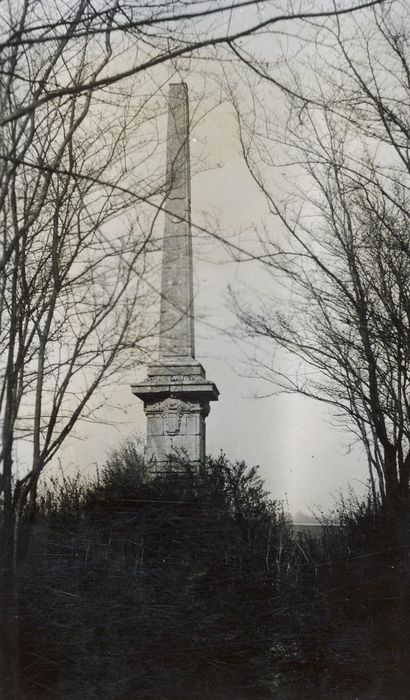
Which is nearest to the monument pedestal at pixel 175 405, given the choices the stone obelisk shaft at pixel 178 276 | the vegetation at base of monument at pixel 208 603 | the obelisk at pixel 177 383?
the obelisk at pixel 177 383

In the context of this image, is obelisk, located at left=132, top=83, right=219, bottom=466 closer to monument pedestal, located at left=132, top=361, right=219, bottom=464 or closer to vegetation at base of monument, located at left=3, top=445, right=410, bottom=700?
monument pedestal, located at left=132, top=361, right=219, bottom=464

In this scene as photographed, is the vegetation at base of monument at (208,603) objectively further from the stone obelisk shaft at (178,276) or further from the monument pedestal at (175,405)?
the stone obelisk shaft at (178,276)

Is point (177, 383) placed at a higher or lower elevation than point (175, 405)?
higher

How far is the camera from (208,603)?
16.6 feet

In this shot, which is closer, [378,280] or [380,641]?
[380,641]

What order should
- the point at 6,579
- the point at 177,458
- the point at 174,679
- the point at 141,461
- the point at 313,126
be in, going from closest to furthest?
1. the point at 174,679
2. the point at 6,579
3. the point at 313,126
4. the point at 177,458
5. the point at 141,461

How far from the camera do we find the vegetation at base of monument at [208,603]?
15.0 feet

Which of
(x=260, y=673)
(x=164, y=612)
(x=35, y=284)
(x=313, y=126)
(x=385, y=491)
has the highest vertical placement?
(x=313, y=126)

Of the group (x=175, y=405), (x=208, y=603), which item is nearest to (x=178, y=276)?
(x=175, y=405)

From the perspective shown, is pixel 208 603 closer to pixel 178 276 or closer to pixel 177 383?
pixel 177 383

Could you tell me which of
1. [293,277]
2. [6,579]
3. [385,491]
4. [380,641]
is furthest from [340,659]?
[293,277]

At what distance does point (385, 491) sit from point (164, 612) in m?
2.63

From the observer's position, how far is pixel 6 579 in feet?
16.1

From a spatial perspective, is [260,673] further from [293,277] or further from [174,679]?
[293,277]
